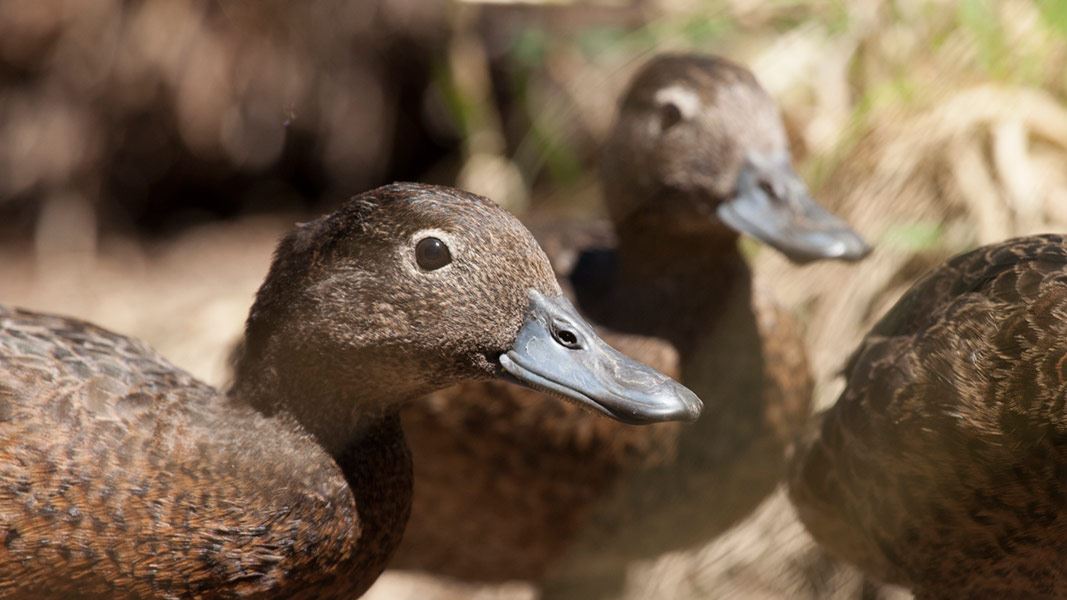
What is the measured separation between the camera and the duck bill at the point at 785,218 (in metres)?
3.07

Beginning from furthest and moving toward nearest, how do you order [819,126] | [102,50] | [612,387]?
[102,50] → [819,126] → [612,387]

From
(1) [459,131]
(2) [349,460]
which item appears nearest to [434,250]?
(2) [349,460]

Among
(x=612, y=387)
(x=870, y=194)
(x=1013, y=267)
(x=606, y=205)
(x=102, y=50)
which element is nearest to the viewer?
(x=612, y=387)

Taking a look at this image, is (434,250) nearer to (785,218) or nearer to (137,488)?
(137,488)

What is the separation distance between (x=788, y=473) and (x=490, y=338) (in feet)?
3.45

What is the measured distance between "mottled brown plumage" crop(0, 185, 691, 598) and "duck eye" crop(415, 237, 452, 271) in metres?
0.02

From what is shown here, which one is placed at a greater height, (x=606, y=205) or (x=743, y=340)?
(x=606, y=205)

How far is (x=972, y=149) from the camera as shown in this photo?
13.0ft

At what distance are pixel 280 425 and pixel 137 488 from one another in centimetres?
28

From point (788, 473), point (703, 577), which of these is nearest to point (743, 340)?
point (788, 473)

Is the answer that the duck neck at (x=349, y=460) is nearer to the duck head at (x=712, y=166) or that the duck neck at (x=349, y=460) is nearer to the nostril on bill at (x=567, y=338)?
the nostril on bill at (x=567, y=338)

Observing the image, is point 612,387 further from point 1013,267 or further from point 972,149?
point 972,149

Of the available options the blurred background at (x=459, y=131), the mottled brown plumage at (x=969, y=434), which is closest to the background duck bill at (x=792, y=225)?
the mottled brown plumage at (x=969, y=434)

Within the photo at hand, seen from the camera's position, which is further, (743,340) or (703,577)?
(703,577)
